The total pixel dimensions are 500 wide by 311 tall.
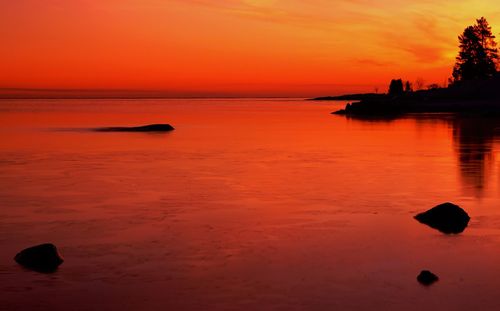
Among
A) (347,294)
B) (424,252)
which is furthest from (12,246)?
(424,252)

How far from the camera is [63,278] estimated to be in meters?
13.0

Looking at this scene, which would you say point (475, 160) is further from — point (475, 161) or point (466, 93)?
point (466, 93)

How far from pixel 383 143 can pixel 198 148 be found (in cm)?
1490

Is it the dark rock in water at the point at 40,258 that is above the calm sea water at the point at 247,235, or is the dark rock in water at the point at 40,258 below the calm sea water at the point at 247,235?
above

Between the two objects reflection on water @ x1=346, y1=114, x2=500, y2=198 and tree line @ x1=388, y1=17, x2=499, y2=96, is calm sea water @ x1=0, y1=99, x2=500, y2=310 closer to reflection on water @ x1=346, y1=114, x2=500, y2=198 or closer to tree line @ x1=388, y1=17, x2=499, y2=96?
reflection on water @ x1=346, y1=114, x2=500, y2=198

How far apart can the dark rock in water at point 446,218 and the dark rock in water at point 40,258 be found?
397 inches

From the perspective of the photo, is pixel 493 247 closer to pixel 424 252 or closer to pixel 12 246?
pixel 424 252

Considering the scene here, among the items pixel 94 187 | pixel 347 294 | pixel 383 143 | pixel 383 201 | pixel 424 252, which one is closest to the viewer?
pixel 347 294

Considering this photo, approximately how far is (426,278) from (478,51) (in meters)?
153

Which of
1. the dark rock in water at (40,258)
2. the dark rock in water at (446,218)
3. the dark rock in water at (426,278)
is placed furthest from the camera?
the dark rock in water at (446,218)

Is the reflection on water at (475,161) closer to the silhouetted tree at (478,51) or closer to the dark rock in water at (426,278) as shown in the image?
the dark rock in water at (426,278)

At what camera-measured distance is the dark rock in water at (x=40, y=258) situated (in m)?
13.8

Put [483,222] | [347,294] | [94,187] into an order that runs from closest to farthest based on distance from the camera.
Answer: [347,294]
[483,222]
[94,187]

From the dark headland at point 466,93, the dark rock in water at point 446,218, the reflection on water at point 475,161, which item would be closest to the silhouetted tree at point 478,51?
the dark headland at point 466,93
